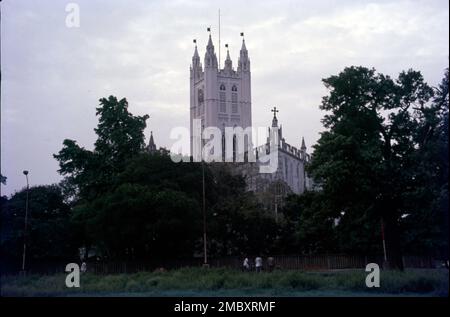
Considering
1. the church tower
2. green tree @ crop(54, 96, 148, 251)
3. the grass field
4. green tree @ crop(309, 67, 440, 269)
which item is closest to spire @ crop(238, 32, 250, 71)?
the church tower

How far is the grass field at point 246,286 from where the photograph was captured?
53.1 ft

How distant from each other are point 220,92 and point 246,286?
71333 millimetres

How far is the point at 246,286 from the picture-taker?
18938 mm

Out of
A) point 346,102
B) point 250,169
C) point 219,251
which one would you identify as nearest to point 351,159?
point 346,102

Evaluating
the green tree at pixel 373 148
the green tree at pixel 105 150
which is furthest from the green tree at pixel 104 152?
the green tree at pixel 373 148

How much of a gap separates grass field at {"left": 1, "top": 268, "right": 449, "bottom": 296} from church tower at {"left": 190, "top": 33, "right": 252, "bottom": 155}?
65574mm

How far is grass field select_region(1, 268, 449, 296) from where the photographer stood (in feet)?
53.1

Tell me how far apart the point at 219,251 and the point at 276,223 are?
4131 millimetres

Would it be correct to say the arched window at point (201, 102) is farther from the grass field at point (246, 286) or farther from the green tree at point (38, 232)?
the grass field at point (246, 286)

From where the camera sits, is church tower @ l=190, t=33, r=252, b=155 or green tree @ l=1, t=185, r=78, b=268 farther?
church tower @ l=190, t=33, r=252, b=155

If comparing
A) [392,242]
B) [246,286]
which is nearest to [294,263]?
[392,242]

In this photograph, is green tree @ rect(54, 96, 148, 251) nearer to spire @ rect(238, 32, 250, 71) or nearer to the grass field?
the grass field

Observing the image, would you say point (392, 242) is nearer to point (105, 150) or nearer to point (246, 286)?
point (246, 286)

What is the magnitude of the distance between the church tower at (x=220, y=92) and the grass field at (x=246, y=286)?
6557 cm
